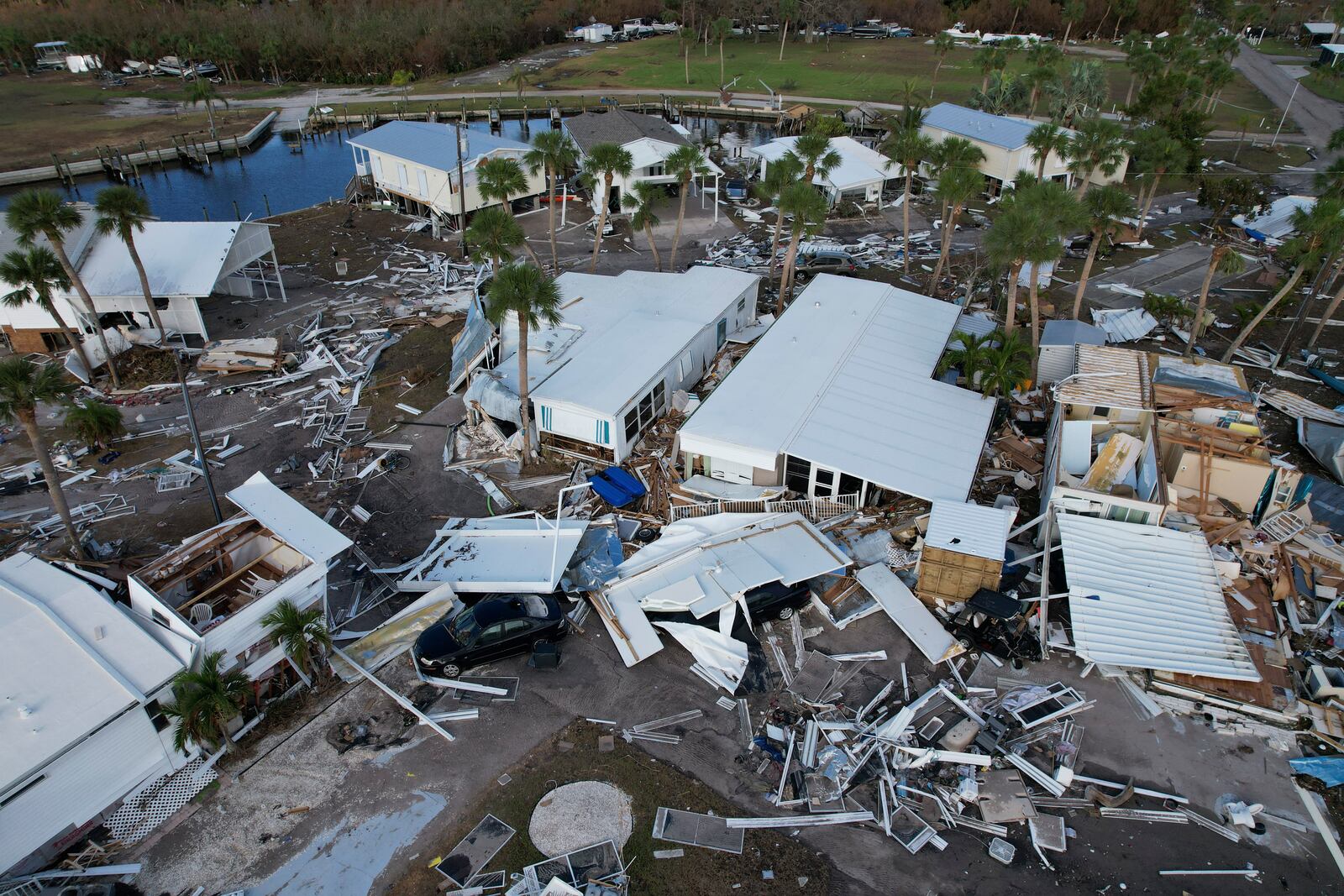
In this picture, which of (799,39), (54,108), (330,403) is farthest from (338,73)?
(330,403)

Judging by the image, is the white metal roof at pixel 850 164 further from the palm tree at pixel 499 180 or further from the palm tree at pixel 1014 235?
the palm tree at pixel 1014 235

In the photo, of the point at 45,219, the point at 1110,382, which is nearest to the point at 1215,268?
the point at 1110,382

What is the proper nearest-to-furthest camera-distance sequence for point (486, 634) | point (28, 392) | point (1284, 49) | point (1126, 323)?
point (486, 634) < point (28, 392) < point (1126, 323) < point (1284, 49)

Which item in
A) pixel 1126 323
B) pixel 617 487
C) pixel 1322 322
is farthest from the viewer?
pixel 1126 323

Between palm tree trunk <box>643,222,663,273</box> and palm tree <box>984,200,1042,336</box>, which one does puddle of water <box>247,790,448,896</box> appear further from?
palm tree trunk <box>643,222,663,273</box>

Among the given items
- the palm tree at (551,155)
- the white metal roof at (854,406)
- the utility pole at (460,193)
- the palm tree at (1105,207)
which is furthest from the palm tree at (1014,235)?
the utility pole at (460,193)

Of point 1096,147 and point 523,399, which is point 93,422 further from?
point 1096,147
